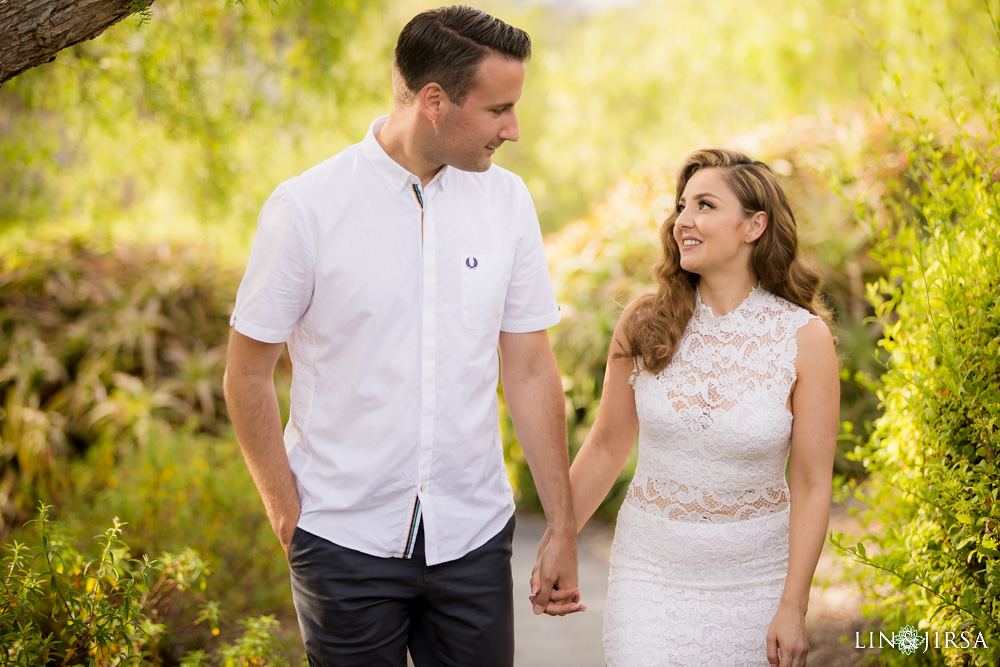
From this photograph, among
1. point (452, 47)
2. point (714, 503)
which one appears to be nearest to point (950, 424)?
point (714, 503)

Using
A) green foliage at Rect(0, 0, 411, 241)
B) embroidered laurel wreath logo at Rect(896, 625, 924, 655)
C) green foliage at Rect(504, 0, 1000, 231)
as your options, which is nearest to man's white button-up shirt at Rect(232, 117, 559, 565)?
embroidered laurel wreath logo at Rect(896, 625, 924, 655)

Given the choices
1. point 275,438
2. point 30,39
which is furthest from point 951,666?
point 30,39

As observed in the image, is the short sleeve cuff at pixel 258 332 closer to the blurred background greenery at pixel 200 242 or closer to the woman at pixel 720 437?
the woman at pixel 720 437

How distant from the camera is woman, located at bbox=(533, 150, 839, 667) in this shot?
94.4 inches

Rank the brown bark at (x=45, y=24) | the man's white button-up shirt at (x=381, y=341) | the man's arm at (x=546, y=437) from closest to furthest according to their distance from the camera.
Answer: the brown bark at (x=45, y=24)
the man's white button-up shirt at (x=381, y=341)
the man's arm at (x=546, y=437)

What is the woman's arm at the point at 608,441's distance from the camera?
2.70 metres

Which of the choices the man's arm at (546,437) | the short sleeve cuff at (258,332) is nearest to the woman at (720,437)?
the man's arm at (546,437)

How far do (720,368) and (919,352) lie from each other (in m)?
0.66

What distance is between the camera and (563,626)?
4.34 metres

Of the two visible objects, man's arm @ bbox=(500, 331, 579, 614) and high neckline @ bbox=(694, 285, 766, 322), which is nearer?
man's arm @ bbox=(500, 331, 579, 614)

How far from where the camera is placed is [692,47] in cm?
1529

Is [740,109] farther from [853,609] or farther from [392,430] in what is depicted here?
[392,430]

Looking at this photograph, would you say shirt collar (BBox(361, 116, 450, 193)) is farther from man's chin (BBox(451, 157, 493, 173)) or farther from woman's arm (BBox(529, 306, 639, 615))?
woman's arm (BBox(529, 306, 639, 615))

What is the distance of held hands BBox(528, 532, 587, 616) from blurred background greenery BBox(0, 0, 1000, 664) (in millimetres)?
1329
